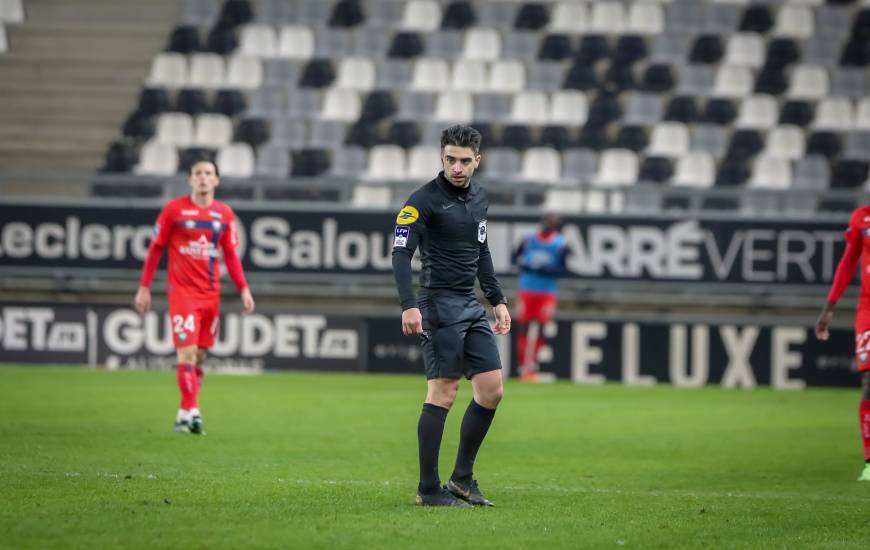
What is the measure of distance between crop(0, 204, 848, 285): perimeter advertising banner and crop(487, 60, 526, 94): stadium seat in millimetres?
6288

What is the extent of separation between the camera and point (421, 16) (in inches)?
1088

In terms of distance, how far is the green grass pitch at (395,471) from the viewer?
23.2ft

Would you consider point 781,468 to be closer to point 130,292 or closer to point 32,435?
point 32,435

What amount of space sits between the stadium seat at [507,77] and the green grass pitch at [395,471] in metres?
9.61

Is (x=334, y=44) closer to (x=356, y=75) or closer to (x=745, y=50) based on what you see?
(x=356, y=75)

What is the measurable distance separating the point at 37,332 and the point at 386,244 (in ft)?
16.9

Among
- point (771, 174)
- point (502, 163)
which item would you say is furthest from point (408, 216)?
point (771, 174)

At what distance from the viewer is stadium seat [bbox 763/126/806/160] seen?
2583 centimetres

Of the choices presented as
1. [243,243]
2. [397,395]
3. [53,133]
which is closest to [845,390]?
[397,395]

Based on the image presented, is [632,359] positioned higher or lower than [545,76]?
lower

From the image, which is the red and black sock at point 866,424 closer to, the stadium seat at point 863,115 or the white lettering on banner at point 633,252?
the white lettering on banner at point 633,252

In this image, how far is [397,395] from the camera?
57.8 feet

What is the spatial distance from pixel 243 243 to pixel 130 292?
1819 mm

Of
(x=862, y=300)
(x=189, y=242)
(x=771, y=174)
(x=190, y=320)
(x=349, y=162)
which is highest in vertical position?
(x=349, y=162)
